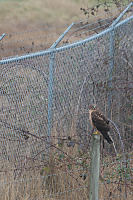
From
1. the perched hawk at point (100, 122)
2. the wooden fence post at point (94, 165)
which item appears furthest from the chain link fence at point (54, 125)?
the wooden fence post at point (94, 165)

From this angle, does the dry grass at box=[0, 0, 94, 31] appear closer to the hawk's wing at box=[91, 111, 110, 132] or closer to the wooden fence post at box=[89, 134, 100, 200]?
the hawk's wing at box=[91, 111, 110, 132]

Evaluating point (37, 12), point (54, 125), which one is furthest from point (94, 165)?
point (37, 12)

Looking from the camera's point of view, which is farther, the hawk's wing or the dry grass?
the dry grass

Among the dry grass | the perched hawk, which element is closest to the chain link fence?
the perched hawk

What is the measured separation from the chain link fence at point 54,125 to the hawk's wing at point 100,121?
0.26 metres

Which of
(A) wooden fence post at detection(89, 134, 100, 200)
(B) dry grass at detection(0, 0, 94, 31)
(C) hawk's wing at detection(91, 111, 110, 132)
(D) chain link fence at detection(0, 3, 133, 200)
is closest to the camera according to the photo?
(A) wooden fence post at detection(89, 134, 100, 200)

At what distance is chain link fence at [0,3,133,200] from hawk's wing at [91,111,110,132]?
0.85 feet

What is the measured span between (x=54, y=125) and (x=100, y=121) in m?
0.92

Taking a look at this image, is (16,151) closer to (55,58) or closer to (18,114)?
(18,114)

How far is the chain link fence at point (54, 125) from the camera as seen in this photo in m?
4.88

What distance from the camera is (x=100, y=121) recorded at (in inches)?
176

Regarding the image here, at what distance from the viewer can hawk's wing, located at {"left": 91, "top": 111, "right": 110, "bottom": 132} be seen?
4484mm

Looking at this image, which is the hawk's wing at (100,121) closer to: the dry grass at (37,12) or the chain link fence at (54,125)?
the chain link fence at (54,125)

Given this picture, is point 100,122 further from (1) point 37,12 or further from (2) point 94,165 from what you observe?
(1) point 37,12
